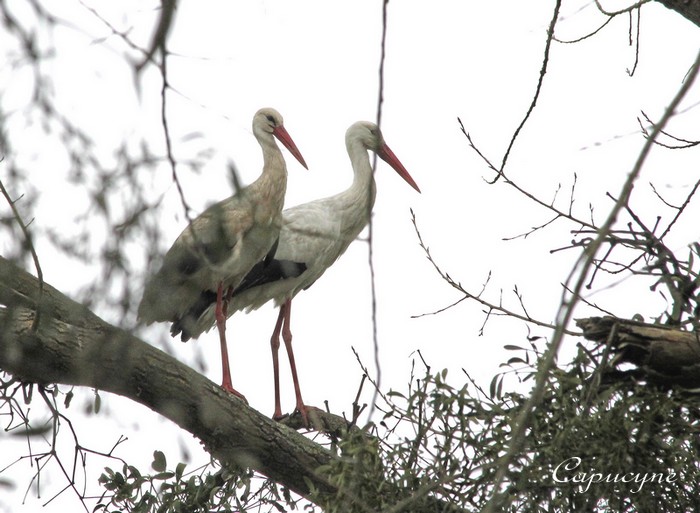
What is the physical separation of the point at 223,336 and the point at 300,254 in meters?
0.60

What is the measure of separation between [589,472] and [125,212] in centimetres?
125

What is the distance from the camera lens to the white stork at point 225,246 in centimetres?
147

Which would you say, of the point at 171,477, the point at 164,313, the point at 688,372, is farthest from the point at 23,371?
the point at 688,372

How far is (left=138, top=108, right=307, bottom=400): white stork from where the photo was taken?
1.47 meters

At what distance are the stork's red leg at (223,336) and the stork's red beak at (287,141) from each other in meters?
0.92

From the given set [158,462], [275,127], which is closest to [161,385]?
[158,462]

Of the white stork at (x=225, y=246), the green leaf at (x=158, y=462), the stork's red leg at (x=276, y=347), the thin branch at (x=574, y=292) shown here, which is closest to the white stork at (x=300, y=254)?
the stork's red leg at (x=276, y=347)

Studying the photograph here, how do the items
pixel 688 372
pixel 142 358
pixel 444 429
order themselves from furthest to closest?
pixel 142 358, pixel 444 429, pixel 688 372

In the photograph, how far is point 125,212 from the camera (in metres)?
1.40

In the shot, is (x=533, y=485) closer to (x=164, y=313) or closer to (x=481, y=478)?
(x=481, y=478)

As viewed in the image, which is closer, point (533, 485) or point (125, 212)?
point (125, 212)

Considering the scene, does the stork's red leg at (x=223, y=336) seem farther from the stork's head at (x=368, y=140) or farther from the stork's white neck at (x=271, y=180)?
the stork's head at (x=368, y=140)
